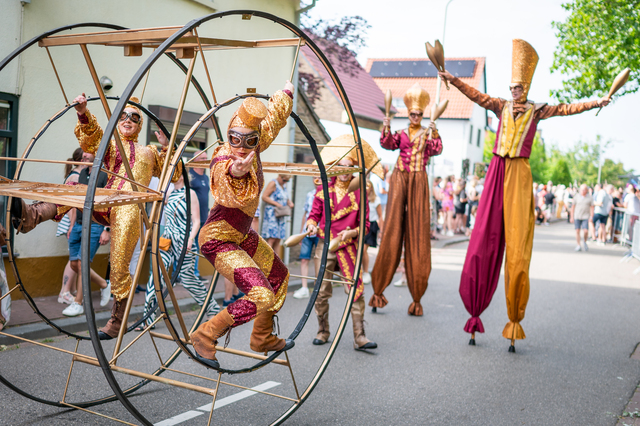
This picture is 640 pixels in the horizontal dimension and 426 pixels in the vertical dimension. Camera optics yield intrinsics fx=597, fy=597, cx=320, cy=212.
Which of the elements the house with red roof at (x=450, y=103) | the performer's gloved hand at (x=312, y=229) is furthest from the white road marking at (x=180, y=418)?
the house with red roof at (x=450, y=103)

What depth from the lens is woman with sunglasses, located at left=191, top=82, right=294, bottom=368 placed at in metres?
3.26

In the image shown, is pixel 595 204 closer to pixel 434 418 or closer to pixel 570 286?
pixel 570 286

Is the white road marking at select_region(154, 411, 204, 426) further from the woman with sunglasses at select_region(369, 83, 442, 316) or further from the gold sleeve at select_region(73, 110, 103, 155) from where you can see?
the woman with sunglasses at select_region(369, 83, 442, 316)

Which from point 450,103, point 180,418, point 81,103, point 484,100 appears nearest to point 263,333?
point 180,418

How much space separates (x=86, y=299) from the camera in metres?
2.38

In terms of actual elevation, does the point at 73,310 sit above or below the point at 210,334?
below

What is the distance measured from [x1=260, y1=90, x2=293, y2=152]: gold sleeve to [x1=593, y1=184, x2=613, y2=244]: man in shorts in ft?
53.8

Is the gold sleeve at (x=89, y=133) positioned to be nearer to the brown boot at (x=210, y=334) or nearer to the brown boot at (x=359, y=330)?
the brown boot at (x=210, y=334)

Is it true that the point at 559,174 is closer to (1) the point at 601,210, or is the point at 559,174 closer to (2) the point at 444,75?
(1) the point at 601,210

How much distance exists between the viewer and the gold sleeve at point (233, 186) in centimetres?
323

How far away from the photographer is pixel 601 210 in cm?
1869

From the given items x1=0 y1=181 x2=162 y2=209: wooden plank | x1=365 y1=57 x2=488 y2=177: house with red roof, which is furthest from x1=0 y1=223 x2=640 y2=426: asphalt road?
x1=365 y1=57 x2=488 y2=177: house with red roof

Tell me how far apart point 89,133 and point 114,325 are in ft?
4.59

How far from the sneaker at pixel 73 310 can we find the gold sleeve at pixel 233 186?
351 cm
